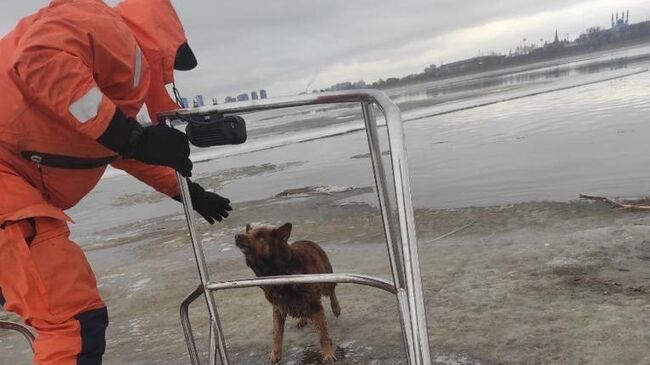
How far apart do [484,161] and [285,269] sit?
737 cm

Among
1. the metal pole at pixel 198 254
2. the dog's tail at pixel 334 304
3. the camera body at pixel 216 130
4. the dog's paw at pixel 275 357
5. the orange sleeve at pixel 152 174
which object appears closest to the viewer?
Answer: the camera body at pixel 216 130

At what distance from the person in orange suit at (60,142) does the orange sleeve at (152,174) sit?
0.60 metres

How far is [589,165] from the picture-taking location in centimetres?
817

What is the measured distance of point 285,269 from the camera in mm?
3414

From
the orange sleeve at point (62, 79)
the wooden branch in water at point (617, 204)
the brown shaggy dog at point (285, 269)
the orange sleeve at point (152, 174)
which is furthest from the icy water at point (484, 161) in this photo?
the orange sleeve at point (62, 79)

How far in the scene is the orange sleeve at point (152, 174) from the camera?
284cm

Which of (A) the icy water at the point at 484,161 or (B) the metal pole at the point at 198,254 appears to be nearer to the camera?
(B) the metal pole at the point at 198,254

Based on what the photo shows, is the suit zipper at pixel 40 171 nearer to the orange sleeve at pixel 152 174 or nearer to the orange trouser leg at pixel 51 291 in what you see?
the orange trouser leg at pixel 51 291

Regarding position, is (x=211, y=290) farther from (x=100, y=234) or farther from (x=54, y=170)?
(x=100, y=234)

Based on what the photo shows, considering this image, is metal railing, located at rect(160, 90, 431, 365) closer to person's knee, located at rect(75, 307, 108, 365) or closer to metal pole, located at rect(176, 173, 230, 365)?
metal pole, located at rect(176, 173, 230, 365)

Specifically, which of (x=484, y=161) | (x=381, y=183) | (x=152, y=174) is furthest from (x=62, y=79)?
(x=484, y=161)

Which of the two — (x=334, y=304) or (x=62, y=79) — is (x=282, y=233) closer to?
(x=334, y=304)

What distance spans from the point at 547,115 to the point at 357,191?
8052 mm

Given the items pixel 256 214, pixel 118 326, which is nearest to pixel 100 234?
pixel 256 214
